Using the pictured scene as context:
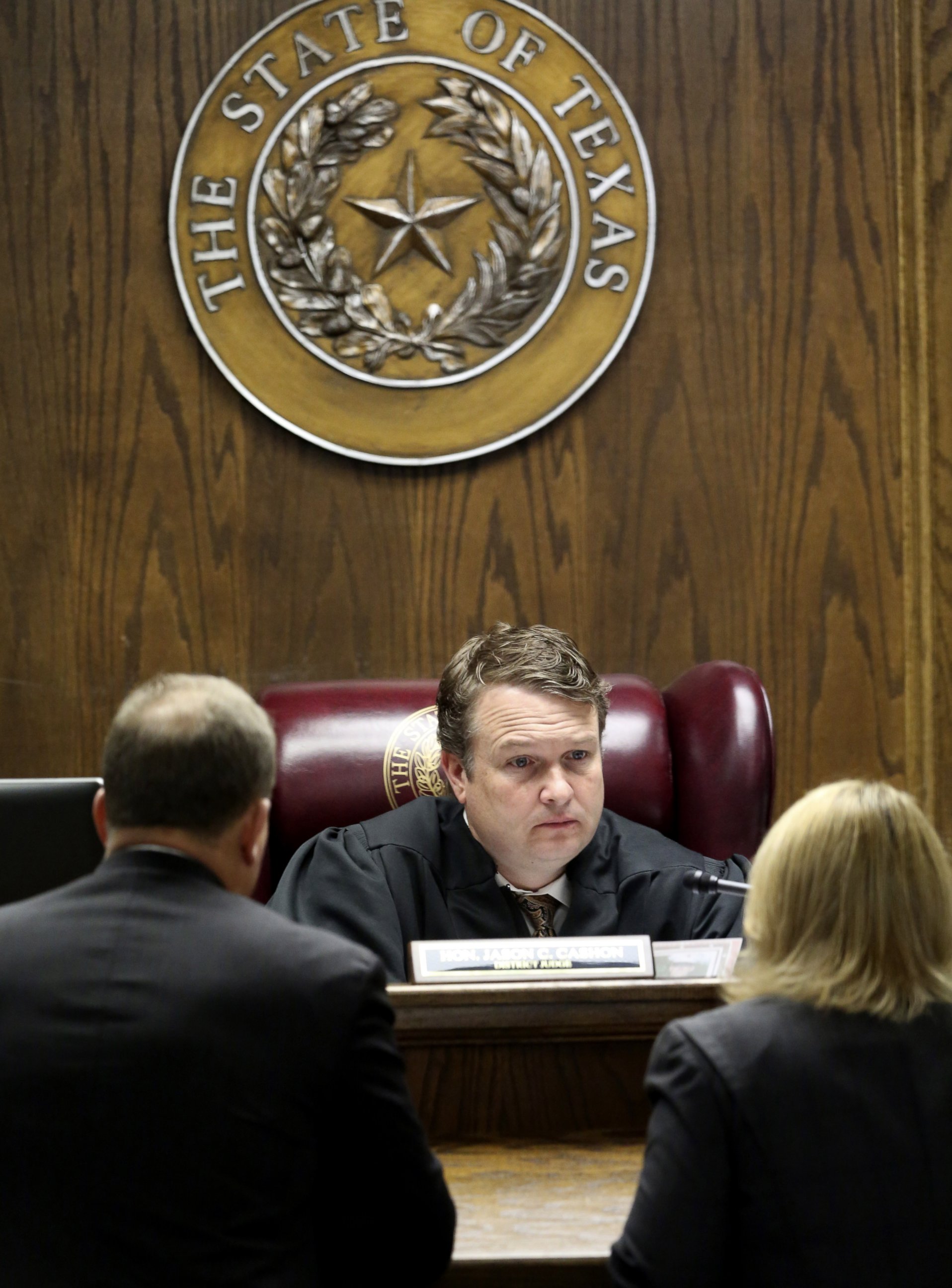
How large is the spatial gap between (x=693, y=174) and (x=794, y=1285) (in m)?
2.51

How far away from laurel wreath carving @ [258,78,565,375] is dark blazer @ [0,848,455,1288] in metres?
2.08

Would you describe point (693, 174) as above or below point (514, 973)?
above

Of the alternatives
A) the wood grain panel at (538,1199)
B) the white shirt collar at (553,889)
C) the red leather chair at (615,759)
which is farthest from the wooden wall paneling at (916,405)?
the wood grain panel at (538,1199)

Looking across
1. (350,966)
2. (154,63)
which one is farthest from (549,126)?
(350,966)

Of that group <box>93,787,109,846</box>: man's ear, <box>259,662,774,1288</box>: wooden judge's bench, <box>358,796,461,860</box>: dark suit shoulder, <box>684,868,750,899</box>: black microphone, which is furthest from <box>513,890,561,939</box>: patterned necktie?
<box>93,787,109,846</box>: man's ear

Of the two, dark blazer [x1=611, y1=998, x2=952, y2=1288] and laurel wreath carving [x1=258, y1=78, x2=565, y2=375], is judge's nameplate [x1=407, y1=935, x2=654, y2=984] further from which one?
laurel wreath carving [x1=258, y1=78, x2=565, y2=375]

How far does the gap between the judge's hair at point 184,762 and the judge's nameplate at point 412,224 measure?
1.91 meters

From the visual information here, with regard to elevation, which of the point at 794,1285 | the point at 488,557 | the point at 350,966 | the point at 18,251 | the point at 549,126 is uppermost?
the point at 549,126

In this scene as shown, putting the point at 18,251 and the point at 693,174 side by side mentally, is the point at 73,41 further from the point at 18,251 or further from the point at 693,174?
the point at 693,174

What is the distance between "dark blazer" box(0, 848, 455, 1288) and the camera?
3.73 ft

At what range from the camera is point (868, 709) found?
3.20m

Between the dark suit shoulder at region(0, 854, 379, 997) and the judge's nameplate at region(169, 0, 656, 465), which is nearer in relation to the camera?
the dark suit shoulder at region(0, 854, 379, 997)

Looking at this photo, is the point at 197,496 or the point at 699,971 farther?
the point at 197,496

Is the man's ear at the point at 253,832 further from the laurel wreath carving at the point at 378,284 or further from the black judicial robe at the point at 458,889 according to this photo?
the laurel wreath carving at the point at 378,284
